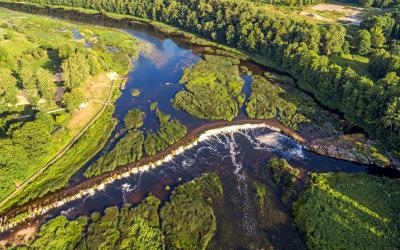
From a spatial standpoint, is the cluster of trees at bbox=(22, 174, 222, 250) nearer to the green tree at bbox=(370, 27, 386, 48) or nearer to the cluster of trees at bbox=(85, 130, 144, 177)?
the cluster of trees at bbox=(85, 130, 144, 177)

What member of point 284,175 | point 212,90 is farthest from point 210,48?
point 284,175

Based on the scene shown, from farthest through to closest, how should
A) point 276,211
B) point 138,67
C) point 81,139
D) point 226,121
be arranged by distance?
point 138,67 → point 226,121 → point 81,139 → point 276,211

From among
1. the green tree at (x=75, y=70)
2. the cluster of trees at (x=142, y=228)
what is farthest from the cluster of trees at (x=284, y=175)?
the green tree at (x=75, y=70)

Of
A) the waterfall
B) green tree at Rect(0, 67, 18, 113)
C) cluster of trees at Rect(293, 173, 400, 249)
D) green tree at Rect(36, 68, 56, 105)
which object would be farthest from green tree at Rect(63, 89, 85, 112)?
cluster of trees at Rect(293, 173, 400, 249)

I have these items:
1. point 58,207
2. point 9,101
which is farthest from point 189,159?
point 9,101

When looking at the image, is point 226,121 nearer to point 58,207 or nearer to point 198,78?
point 198,78

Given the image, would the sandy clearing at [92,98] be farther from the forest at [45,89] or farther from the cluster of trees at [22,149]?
the cluster of trees at [22,149]
